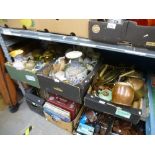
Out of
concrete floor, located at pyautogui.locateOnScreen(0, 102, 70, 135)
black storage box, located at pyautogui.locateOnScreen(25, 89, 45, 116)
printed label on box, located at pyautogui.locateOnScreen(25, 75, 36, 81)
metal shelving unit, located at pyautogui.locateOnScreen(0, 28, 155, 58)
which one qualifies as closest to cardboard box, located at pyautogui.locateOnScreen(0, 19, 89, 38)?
metal shelving unit, located at pyautogui.locateOnScreen(0, 28, 155, 58)

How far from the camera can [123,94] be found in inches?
37.1

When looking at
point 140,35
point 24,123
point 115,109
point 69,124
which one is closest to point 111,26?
point 140,35

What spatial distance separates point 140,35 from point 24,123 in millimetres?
1241

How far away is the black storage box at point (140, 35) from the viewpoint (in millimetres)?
733

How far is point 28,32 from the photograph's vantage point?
1115mm

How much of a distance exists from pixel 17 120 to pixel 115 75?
0.99 meters

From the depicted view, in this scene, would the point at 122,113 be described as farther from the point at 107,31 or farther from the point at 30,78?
the point at 30,78

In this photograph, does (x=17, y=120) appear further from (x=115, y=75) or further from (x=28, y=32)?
(x=115, y=75)

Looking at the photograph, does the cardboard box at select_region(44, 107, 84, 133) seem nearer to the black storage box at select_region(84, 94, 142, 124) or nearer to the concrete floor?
the concrete floor

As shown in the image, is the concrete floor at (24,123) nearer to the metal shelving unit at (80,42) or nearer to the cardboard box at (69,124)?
the cardboard box at (69,124)

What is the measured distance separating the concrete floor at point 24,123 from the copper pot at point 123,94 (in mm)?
672

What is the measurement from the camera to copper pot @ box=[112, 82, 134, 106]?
3.07ft

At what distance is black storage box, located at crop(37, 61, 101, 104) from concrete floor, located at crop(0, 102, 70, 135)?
A: 0.48m
